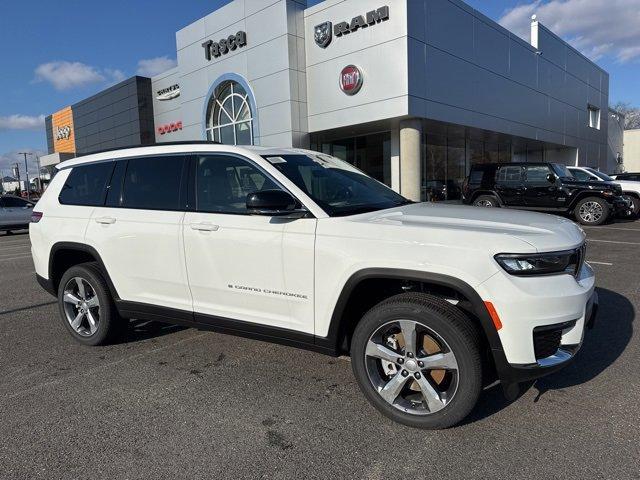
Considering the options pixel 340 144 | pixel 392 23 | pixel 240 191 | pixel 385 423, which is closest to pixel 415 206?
pixel 240 191

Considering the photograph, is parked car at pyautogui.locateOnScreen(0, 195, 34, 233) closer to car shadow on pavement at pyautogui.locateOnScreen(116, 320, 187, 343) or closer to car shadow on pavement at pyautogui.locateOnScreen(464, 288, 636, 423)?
car shadow on pavement at pyautogui.locateOnScreen(116, 320, 187, 343)

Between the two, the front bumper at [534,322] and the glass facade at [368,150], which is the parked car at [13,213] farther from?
the front bumper at [534,322]

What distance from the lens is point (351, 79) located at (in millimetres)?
17188

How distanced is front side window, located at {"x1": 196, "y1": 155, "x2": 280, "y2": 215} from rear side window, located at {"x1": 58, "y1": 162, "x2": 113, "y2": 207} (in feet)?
3.90

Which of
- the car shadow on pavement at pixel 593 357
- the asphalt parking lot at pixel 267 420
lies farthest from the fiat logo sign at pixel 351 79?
the asphalt parking lot at pixel 267 420

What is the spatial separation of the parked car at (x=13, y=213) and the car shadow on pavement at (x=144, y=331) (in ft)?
51.6

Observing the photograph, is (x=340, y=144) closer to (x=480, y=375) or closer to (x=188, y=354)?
(x=188, y=354)

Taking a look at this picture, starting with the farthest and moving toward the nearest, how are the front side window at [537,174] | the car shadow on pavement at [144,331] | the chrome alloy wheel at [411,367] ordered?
1. the front side window at [537,174]
2. the car shadow on pavement at [144,331]
3. the chrome alloy wheel at [411,367]

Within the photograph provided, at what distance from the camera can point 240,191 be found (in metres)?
3.75

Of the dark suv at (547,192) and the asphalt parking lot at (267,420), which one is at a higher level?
the dark suv at (547,192)

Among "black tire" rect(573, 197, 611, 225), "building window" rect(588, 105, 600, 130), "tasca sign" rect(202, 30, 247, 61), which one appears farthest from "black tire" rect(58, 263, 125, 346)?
"building window" rect(588, 105, 600, 130)

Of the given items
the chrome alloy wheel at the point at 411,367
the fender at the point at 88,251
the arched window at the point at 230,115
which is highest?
the arched window at the point at 230,115

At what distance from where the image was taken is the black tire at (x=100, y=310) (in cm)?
Answer: 443

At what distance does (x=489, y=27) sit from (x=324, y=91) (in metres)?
7.96
